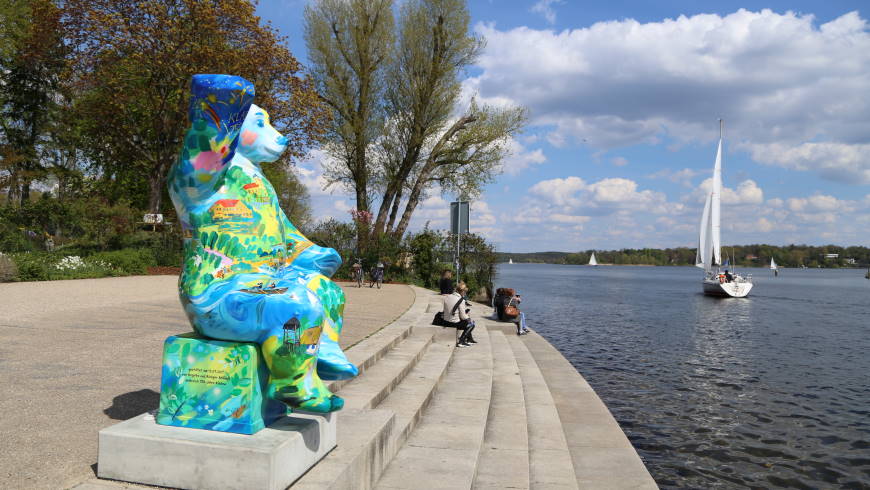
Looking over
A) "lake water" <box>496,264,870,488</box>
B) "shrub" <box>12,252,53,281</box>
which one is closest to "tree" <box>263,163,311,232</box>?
"shrub" <box>12,252,53,281</box>

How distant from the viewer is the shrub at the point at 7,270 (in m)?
15.8

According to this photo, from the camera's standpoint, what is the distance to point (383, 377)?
5891 millimetres

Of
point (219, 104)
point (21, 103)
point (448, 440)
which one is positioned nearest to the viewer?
point (219, 104)

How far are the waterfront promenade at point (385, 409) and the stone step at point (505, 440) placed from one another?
2 cm

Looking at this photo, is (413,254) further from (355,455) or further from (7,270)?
(355,455)

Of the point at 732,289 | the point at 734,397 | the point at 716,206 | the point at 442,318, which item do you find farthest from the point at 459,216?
the point at 716,206

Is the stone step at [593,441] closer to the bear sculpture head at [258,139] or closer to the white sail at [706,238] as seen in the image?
the bear sculpture head at [258,139]

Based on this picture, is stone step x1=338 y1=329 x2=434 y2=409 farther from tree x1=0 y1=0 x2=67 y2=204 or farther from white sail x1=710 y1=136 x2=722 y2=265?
white sail x1=710 y1=136 x2=722 y2=265

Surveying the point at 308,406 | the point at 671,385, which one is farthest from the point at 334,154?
the point at 308,406

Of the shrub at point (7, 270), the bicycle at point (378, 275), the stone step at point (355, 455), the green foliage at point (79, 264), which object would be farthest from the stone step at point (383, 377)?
the green foliage at point (79, 264)

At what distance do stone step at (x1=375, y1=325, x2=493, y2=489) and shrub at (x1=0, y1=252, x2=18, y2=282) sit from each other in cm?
1444

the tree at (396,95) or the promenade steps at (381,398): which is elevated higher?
the tree at (396,95)

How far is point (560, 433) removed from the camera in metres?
5.62

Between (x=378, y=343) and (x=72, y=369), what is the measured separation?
3358mm
